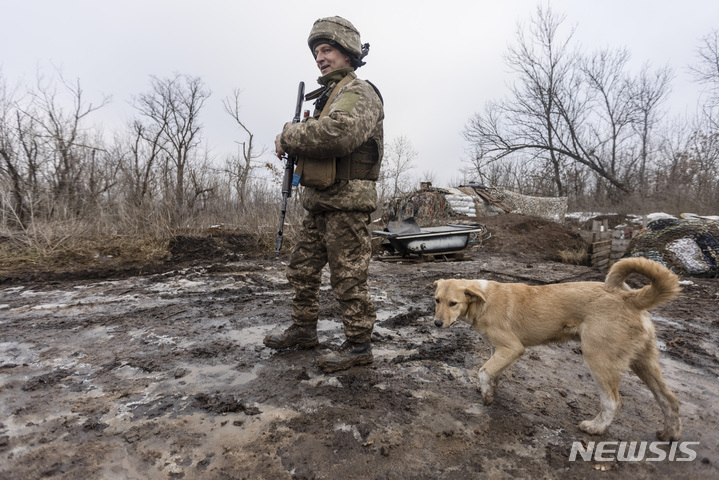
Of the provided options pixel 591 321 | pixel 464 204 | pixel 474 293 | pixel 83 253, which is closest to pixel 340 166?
pixel 474 293

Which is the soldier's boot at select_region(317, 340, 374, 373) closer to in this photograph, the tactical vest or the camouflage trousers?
the camouflage trousers

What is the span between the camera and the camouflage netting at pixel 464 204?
15.2m

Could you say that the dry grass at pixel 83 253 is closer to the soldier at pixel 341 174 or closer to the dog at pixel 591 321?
the soldier at pixel 341 174

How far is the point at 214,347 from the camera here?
335 cm

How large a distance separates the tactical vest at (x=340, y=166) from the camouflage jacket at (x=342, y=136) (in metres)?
0.04

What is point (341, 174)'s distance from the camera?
2754 mm

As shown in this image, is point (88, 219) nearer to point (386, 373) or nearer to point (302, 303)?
point (302, 303)

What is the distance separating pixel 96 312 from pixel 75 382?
6.96 feet

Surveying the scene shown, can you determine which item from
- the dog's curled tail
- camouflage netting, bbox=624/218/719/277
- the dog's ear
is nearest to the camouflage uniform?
the dog's ear

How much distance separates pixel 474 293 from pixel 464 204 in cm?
1381

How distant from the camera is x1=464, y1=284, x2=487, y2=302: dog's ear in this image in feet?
7.97

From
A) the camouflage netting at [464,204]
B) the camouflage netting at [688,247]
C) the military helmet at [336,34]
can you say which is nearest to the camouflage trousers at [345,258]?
the military helmet at [336,34]

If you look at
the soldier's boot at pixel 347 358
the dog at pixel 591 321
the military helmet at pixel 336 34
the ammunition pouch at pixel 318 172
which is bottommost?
the soldier's boot at pixel 347 358

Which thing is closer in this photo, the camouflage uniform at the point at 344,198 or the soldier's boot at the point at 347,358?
the camouflage uniform at the point at 344,198
